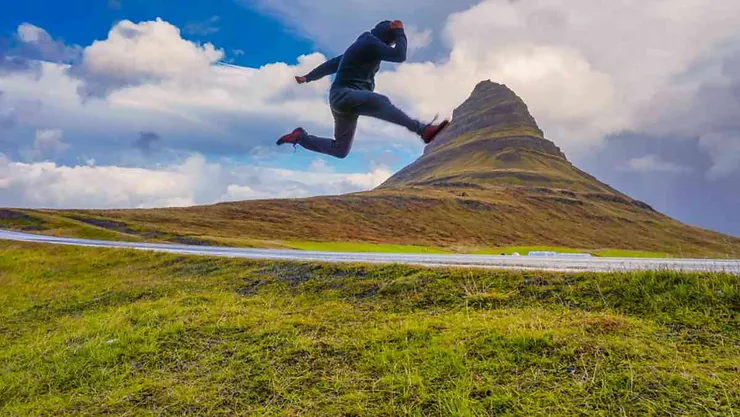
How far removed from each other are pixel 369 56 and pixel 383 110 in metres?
0.93

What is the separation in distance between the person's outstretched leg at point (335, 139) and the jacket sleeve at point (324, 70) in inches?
37.7

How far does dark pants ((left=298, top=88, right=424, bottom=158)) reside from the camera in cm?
675

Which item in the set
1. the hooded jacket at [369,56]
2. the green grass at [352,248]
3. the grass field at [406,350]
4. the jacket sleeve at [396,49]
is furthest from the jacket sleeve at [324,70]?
the green grass at [352,248]

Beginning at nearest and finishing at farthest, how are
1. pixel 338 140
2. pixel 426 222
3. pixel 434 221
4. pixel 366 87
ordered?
pixel 366 87, pixel 338 140, pixel 426 222, pixel 434 221

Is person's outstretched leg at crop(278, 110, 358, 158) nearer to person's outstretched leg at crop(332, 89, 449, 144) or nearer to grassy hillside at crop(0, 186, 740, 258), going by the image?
person's outstretched leg at crop(332, 89, 449, 144)

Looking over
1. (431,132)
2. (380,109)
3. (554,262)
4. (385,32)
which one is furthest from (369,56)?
(554,262)

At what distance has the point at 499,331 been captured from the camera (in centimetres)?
663

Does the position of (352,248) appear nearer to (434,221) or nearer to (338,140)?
(338,140)

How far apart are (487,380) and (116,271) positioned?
1686 cm

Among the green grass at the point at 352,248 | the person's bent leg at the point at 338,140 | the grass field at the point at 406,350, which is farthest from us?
the green grass at the point at 352,248

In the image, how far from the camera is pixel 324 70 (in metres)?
8.38

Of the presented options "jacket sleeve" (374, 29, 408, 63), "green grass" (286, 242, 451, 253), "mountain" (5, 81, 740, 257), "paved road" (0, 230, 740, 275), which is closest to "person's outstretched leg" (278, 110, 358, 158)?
"jacket sleeve" (374, 29, 408, 63)

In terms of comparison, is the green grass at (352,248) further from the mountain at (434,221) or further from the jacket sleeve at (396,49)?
the jacket sleeve at (396,49)

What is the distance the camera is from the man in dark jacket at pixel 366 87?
6.75m
